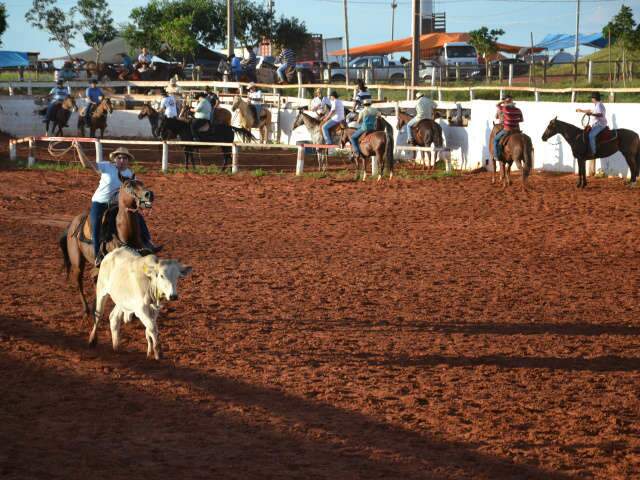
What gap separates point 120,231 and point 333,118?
17383 millimetres

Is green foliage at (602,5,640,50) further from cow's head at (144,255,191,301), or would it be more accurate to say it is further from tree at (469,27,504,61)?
cow's head at (144,255,191,301)

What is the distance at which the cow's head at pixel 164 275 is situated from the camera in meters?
8.80

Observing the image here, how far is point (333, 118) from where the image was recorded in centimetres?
2733

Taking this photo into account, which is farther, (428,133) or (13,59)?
(13,59)

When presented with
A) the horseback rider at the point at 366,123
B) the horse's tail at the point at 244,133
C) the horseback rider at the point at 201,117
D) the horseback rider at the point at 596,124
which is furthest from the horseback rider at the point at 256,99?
the horseback rider at the point at 596,124

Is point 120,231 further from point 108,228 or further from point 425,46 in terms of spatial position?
point 425,46

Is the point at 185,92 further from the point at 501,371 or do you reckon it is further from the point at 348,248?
the point at 501,371

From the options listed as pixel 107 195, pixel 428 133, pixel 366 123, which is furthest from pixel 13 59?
pixel 107 195

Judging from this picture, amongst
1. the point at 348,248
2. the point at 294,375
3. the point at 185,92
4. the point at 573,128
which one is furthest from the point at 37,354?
the point at 185,92

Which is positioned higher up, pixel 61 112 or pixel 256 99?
pixel 256 99

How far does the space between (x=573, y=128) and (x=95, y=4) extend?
5443cm

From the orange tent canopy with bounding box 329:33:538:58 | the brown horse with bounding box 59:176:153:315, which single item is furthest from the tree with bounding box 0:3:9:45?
the brown horse with bounding box 59:176:153:315

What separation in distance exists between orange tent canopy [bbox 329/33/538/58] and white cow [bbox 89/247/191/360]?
2058 inches

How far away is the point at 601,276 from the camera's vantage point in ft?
45.3
